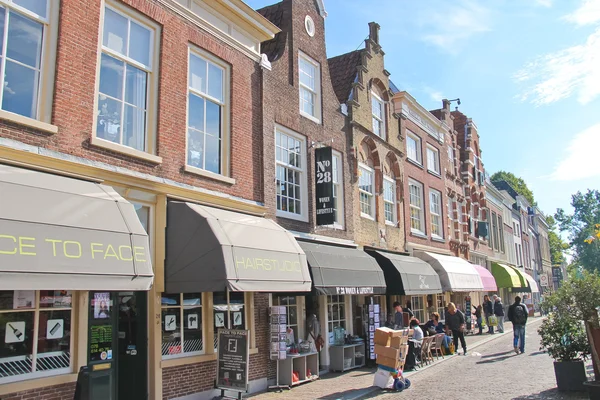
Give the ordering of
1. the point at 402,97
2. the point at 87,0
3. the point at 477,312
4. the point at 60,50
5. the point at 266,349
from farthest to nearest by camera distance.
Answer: the point at 477,312 → the point at 402,97 → the point at 266,349 → the point at 87,0 → the point at 60,50

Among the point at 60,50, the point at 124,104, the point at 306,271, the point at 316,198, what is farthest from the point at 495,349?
the point at 60,50

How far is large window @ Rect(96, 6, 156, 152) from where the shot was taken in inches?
361

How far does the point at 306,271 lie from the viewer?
11.6 m

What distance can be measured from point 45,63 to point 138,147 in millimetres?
2196

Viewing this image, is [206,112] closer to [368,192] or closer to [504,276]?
[368,192]

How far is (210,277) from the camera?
30.3 ft

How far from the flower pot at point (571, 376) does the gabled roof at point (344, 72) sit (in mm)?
11112

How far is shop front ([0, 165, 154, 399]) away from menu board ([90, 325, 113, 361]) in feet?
0.05

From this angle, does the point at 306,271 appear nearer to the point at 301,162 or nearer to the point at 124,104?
the point at 301,162

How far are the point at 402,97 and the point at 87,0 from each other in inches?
630

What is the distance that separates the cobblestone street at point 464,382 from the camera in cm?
1045

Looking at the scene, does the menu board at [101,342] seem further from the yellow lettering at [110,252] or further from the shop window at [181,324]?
the yellow lettering at [110,252]

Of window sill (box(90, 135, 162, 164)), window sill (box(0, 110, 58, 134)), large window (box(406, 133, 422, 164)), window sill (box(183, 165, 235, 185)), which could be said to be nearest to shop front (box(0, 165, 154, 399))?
→ window sill (box(0, 110, 58, 134))

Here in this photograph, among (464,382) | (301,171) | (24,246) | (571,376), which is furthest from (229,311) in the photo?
(571,376)
